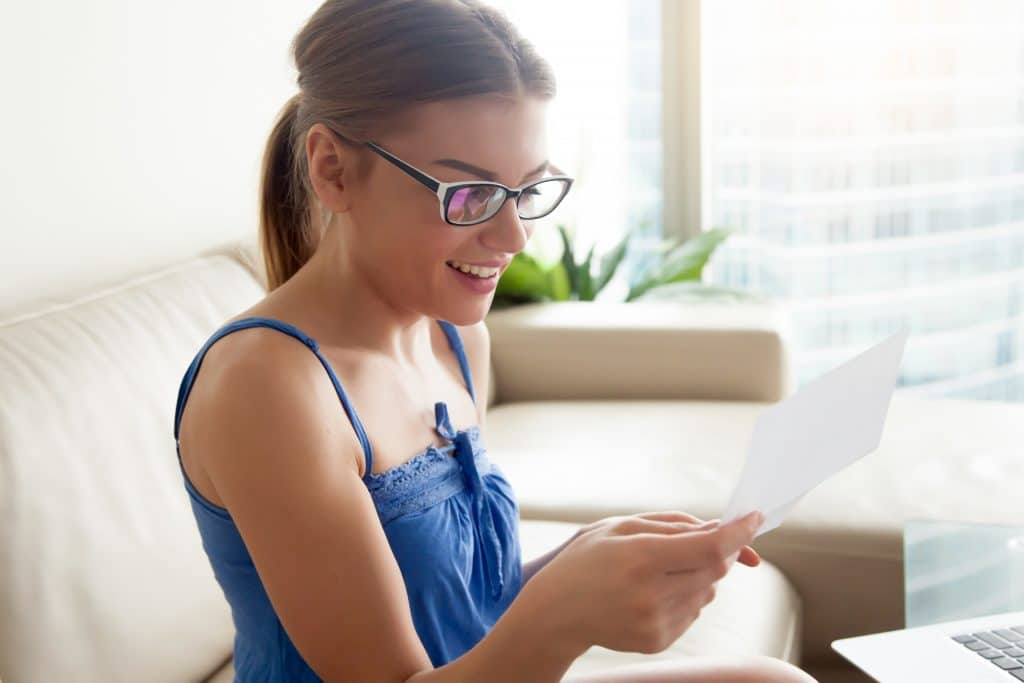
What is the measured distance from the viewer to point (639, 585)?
0.89 m

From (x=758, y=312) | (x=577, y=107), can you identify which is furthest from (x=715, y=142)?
(x=758, y=312)

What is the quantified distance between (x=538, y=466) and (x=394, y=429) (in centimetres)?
100

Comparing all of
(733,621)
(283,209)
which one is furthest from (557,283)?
(283,209)

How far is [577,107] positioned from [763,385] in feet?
5.05

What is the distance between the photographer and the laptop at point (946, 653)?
112cm

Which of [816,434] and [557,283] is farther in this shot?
[557,283]

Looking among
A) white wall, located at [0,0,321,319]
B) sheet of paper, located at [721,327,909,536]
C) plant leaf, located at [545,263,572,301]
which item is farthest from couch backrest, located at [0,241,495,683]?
plant leaf, located at [545,263,572,301]

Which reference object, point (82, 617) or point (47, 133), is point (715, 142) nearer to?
point (47, 133)

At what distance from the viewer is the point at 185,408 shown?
3.54 ft

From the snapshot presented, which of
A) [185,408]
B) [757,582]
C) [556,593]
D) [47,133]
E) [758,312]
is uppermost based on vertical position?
[47,133]

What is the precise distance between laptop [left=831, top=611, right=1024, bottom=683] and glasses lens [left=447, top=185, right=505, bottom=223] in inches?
21.3

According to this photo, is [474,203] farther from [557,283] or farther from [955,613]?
[557,283]

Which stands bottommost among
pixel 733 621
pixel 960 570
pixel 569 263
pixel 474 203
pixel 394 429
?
pixel 733 621

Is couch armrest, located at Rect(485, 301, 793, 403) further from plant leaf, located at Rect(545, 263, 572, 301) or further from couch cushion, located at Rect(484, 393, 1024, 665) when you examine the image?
plant leaf, located at Rect(545, 263, 572, 301)
